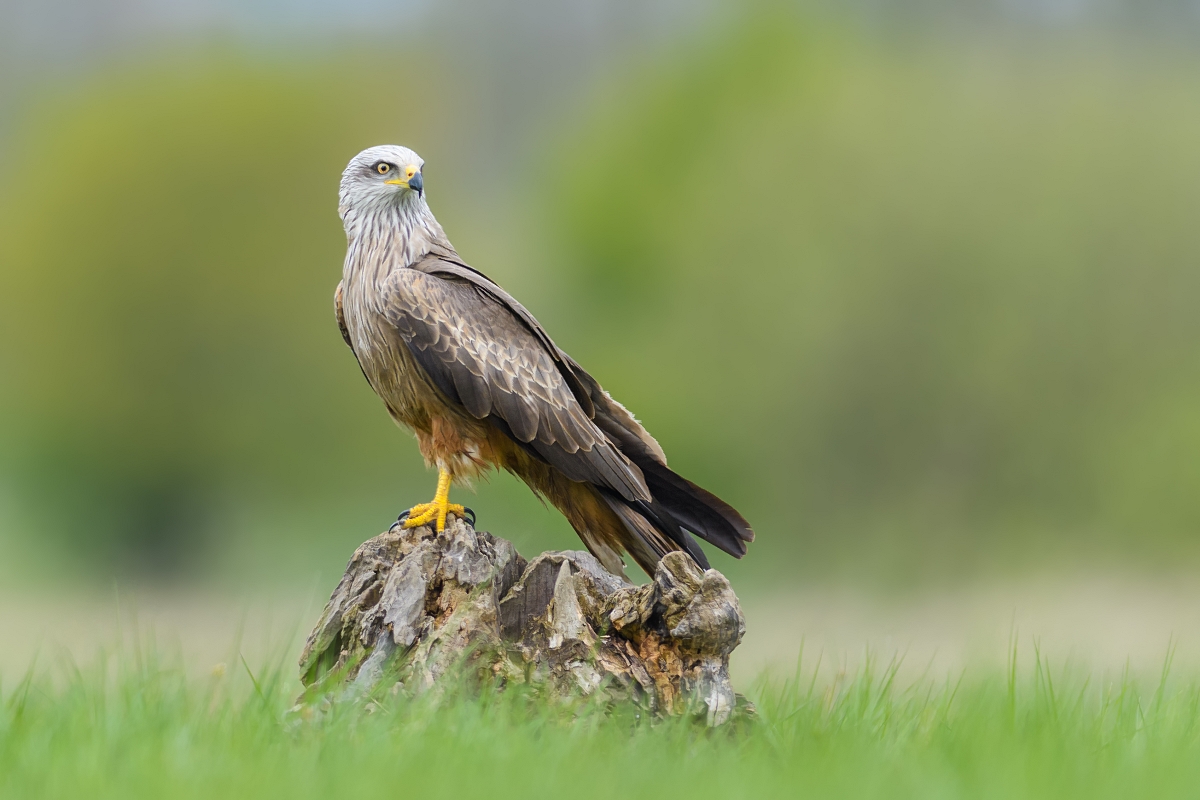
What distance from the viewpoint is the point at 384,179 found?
672cm

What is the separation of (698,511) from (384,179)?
258cm

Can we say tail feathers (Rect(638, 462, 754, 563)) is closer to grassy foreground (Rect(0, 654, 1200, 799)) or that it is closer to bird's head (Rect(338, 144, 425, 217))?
grassy foreground (Rect(0, 654, 1200, 799))

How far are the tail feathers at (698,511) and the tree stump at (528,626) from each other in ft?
2.10

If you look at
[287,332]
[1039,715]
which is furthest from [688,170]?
[1039,715]

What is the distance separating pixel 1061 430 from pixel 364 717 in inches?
727

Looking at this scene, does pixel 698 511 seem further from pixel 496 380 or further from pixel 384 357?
pixel 384 357

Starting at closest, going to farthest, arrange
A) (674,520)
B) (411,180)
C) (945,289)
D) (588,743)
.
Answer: (588,743) < (674,520) < (411,180) < (945,289)

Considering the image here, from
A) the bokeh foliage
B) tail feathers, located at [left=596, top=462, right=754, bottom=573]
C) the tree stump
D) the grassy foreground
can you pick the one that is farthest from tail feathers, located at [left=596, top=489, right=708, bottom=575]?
the bokeh foliage

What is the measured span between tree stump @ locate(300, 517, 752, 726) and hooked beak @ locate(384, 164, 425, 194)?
203 cm

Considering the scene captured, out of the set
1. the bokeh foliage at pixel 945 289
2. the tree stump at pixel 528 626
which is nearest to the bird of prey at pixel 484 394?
the tree stump at pixel 528 626

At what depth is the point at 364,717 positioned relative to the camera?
4641mm

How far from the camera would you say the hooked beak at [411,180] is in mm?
6598

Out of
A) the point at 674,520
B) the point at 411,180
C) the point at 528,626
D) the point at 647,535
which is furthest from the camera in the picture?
the point at 411,180

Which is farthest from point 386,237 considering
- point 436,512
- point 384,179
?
point 436,512
